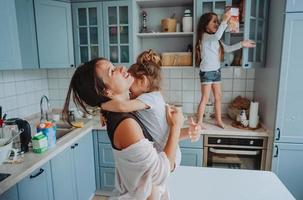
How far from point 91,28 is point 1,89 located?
39.0 inches

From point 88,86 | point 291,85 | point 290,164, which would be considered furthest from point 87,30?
point 290,164

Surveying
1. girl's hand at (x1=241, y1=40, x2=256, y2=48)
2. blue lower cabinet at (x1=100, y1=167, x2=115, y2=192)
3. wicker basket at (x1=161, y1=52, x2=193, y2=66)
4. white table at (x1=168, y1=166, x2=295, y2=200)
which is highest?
girl's hand at (x1=241, y1=40, x2=256, y2=48)

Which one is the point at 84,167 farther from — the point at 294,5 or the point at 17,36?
the point at 294,5

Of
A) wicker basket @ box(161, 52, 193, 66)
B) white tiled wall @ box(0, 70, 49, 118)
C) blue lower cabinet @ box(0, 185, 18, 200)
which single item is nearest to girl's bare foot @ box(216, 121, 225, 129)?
wicker basket @ box(161, 52, 193, 66)

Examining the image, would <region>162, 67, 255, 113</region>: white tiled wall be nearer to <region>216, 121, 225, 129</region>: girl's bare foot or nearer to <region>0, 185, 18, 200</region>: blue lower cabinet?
<region>216, 121, 225, 129</region>: girl's bare foot

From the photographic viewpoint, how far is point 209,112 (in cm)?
243

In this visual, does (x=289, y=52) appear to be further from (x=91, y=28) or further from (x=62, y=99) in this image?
(x=62, y=99)

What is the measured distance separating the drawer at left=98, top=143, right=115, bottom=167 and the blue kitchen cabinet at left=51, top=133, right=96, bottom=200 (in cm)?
9

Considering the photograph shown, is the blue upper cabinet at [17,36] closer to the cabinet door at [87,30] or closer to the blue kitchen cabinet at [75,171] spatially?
the cabinet door at [87,30]

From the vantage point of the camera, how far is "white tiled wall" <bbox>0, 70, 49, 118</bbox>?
2.03 metres

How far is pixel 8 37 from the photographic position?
1628 mm

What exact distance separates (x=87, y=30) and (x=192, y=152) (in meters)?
1.58

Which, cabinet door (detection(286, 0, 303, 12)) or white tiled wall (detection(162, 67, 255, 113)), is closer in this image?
cabinet door (detection(286, 0, 303, 12))

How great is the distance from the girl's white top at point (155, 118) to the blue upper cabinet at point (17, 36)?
49.3 inches
